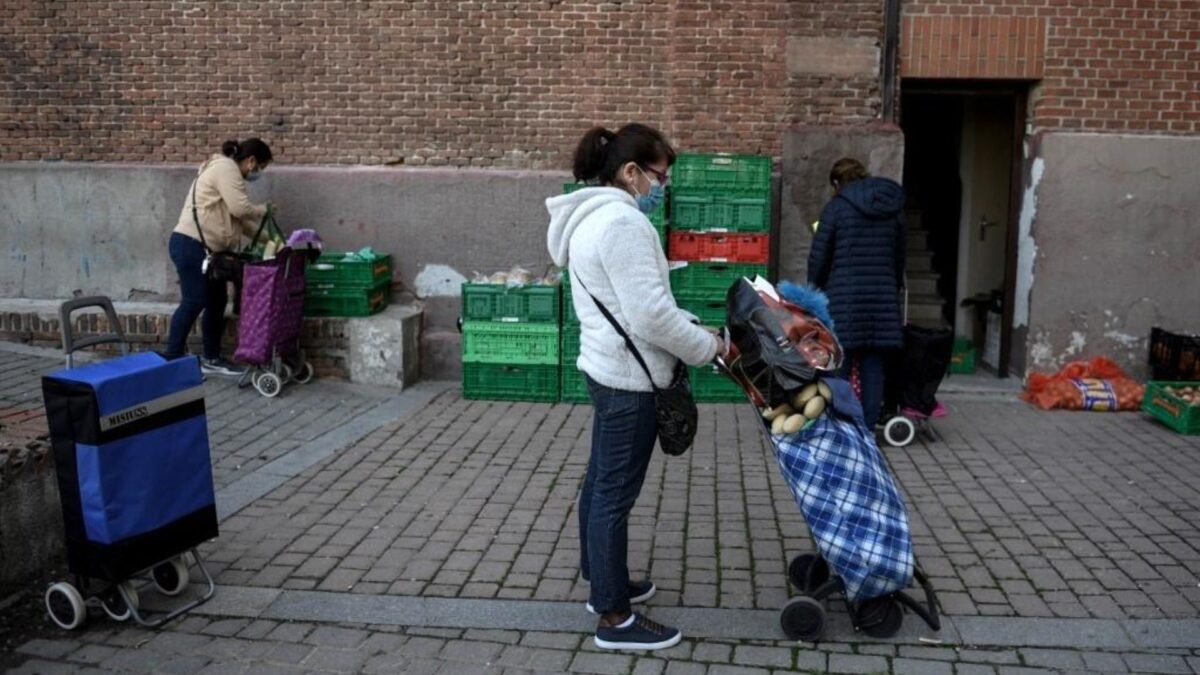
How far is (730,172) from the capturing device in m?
8.69

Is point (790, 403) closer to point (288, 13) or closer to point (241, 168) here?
point (241, 168)

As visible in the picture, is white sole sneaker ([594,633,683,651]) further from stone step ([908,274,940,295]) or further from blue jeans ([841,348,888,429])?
stone step ([908,274,940,295])

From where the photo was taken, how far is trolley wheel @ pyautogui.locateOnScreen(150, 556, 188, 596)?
494cm

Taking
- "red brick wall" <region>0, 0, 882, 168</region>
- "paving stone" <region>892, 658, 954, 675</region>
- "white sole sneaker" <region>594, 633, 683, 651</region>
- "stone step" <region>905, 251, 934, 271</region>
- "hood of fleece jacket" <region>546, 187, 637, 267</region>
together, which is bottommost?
"paving stone" <region>892, 658, 954, 675</region>

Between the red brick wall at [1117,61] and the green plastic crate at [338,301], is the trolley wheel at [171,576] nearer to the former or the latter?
the green plastic crate at [338,301]

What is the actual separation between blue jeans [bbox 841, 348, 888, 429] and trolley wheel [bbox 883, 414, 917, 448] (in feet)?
0.74

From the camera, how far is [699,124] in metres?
9.35

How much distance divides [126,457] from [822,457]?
271 cm

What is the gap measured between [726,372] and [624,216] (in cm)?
78

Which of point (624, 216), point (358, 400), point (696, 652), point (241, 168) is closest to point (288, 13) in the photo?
point (241, 168)

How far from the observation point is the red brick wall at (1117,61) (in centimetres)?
895

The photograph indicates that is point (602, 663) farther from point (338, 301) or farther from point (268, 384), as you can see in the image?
point (338, 301)

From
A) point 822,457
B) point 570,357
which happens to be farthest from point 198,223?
point 822,457

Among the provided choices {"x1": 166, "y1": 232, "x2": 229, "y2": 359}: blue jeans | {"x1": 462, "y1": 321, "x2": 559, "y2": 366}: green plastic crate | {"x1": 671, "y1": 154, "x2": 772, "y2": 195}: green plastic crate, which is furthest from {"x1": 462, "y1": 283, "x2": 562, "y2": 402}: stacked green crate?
{"x1": 166, "y1": 232, "x2": 229, "y2": 359}: blue jeans
